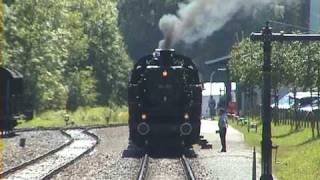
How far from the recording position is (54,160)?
994 inches

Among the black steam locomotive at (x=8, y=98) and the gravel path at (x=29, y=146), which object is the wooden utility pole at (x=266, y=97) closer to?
the gravel path at (x=29, y=146)

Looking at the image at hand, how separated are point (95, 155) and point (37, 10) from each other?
115 feet

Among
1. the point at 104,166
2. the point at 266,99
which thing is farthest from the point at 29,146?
the point at 266,99

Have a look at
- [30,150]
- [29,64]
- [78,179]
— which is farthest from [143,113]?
[29,64]

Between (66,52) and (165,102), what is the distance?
40357 millimetres

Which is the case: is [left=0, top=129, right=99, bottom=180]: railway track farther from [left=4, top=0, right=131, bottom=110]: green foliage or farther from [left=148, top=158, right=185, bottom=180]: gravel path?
[left=4, top=0, right=131, bottom=110]: green foliage

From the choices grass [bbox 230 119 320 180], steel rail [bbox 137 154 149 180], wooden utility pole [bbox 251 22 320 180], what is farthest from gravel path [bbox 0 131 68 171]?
wooden utility pole [bbox 251 22 320 180]

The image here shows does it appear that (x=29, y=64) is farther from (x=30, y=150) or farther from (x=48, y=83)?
(x=30, y=150)

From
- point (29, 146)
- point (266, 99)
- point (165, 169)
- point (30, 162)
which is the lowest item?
point (165, 169)

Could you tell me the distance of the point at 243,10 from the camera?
75.7ft

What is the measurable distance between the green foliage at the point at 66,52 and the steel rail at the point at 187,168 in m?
25.8

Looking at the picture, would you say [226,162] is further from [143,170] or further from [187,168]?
[143,170]

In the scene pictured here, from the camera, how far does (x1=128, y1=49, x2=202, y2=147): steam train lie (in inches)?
1073

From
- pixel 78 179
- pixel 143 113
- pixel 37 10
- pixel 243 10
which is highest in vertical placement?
pixel 37 10
